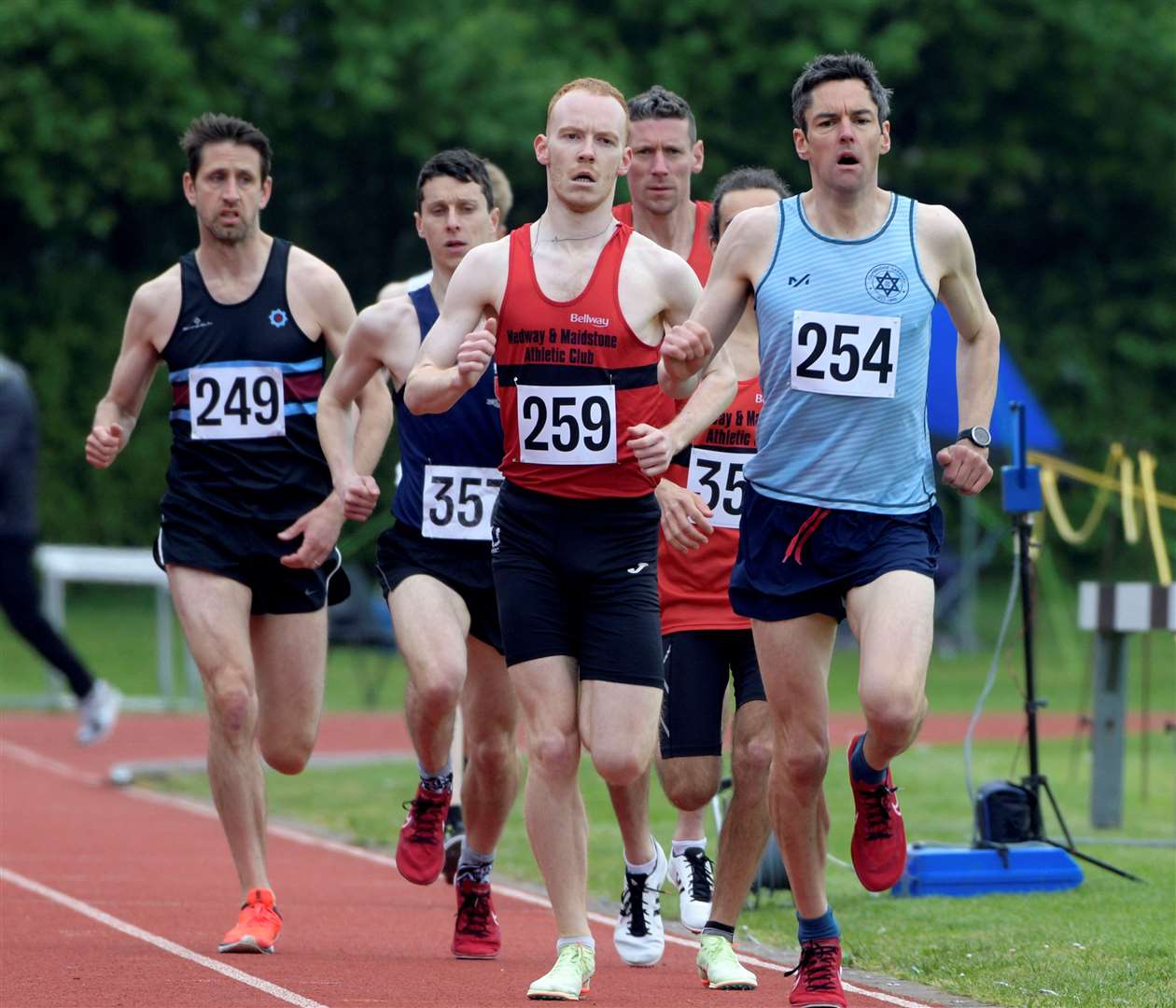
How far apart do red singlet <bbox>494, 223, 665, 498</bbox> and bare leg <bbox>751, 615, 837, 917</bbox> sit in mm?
700

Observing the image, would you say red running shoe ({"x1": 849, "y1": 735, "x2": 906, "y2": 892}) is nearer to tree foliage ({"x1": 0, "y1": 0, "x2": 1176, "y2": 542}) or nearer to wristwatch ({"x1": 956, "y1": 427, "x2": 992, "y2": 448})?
wristwatch ({"x1": 956, "y1": 427, "x2": 992, "y2": 448})

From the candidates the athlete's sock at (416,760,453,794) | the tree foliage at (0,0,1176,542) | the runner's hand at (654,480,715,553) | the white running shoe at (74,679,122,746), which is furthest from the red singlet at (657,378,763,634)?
the tree foliage at (0,0,1176,542)

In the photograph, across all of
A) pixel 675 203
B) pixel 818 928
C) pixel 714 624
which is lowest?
pixel 818 928

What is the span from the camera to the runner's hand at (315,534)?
25.4 feet

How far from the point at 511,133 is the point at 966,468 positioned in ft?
75.7

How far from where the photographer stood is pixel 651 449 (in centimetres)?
612

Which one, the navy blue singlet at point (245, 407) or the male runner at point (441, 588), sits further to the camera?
the navy blue singlet at point (245, 407)

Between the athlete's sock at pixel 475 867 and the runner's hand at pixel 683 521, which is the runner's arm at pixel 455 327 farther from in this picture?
the athlete's sock at pixel 475 867

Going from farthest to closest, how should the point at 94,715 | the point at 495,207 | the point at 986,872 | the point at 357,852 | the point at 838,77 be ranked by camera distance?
the point at 94,715
the point at 357,852
the point at 986,872
the point at 495,207
the point at 838,77

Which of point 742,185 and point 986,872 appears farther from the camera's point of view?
point 986,872

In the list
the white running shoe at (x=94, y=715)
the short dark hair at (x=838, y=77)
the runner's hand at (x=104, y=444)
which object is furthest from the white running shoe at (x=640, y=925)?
the white running shoe at (x=94, y=715)

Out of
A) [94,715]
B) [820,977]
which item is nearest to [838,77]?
[820,977]

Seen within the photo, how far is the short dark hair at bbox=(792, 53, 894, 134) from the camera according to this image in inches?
248

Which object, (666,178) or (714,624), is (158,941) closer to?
(714,624)
